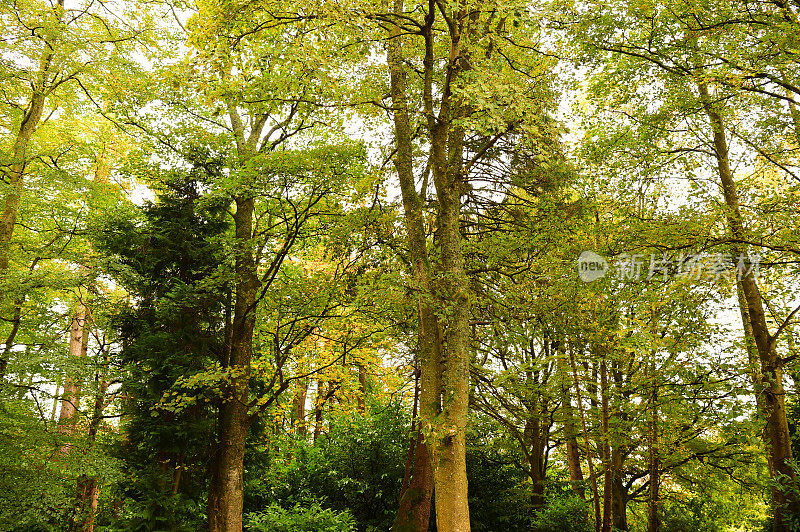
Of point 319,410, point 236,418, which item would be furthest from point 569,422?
point 319,410

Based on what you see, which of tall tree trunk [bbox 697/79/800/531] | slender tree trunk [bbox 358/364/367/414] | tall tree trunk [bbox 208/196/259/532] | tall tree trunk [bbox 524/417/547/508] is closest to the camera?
tall tree trunk [bbox 697/79/800/531]

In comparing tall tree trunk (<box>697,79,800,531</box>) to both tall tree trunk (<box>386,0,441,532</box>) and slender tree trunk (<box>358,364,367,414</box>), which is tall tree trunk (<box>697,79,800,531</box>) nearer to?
tall tree trunk (<box>386,0,441,532</box>)

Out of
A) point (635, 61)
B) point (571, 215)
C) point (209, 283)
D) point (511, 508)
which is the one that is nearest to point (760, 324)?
point (571, 215)

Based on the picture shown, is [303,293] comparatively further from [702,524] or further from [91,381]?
[702,524]

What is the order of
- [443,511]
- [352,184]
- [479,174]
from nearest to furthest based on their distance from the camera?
1. [443,511]
2. [352,184]
3. [479,174]

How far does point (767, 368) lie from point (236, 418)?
8.25 metres

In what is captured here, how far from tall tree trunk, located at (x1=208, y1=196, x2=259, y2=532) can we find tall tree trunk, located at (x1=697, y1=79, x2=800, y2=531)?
7.18m

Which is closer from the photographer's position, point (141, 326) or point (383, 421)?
point (141, 326)

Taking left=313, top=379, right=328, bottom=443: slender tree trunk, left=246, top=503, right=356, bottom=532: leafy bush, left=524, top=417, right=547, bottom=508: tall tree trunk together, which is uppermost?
left=313, top=379, right=328, bottom=443: slender tree trunk

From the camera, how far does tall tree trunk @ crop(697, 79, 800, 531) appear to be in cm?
663

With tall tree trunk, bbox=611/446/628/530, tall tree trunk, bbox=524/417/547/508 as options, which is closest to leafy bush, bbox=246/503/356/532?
tall tree trunk, bbox=524/417/547/508

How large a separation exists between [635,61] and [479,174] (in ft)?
10.0

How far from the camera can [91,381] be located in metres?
8.19

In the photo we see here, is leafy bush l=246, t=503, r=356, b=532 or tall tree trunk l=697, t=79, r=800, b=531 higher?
tall tree trunk l=697, t=79, r=800, b=531
